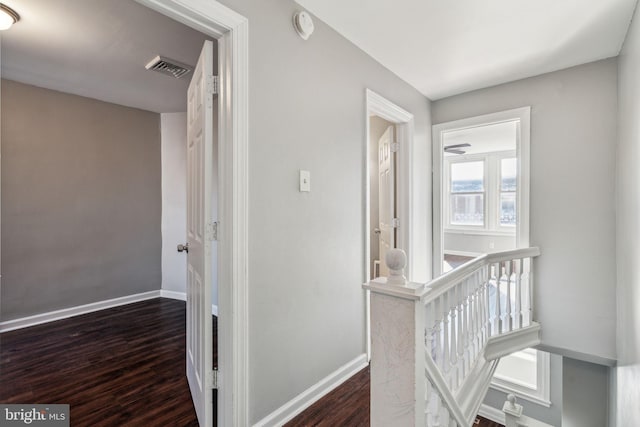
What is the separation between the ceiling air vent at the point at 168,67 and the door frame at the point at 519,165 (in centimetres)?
258

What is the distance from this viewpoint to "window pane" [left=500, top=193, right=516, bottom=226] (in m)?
6.34

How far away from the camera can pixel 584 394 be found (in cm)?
266

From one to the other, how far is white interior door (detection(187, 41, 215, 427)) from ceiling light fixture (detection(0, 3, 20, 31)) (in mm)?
1121

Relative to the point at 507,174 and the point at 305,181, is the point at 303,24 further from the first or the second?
the point at 507,174

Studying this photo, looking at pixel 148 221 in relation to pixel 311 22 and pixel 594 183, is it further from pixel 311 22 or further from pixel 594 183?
pixel 594 183

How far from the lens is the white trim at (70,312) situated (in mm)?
2834

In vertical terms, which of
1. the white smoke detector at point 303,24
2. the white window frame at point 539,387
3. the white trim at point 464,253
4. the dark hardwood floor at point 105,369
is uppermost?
Result: the white smoke detector at point 303,24

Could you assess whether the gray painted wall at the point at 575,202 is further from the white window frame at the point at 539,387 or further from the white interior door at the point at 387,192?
the white interior door at the point at 387,192

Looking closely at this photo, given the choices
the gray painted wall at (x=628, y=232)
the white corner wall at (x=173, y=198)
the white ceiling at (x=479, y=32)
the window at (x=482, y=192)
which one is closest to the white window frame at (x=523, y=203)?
the white ceiling at (x=479, y=32)

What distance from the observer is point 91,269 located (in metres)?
3.35

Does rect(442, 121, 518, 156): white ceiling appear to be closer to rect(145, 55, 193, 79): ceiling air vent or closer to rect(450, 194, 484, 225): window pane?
rect(450, 194, 484, 225): window pane

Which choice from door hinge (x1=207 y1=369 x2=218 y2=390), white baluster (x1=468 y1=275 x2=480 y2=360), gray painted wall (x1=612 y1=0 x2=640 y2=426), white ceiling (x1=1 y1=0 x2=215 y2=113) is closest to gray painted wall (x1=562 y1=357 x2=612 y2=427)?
gray painted wall (x1=612 y1=0 x2=640 y2=426)

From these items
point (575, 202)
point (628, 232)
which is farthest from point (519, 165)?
point (628, 232)

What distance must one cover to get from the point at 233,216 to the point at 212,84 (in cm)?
67
